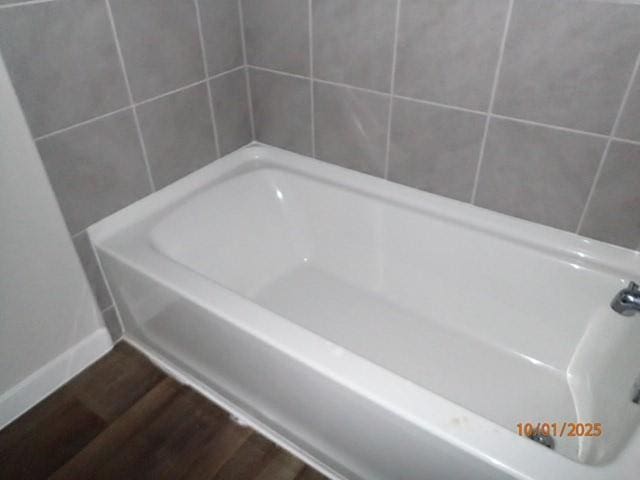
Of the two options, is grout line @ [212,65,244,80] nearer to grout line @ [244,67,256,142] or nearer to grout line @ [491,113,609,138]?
grout line @ [244,67,256,142]

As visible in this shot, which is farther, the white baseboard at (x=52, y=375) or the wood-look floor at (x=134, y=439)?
the white baseboard at (x=52, y=375)

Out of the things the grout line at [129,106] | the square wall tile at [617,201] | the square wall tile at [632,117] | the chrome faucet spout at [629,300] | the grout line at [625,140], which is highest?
the square wall tile at [632,117]

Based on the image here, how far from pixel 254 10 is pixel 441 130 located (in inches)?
26.6

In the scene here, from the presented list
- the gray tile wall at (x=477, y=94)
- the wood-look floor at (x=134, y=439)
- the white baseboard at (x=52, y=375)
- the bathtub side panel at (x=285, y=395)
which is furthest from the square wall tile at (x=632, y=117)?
the white baseboard at (x=52, y=375)

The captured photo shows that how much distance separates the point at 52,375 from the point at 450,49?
4.49 feet

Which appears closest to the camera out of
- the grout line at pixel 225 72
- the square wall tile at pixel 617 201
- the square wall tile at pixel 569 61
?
the square wall tile at pixel 569 61

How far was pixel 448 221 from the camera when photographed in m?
1.30

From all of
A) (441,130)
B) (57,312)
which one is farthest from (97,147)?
(441,130)

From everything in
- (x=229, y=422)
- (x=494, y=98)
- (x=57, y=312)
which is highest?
(x=494, y=98)

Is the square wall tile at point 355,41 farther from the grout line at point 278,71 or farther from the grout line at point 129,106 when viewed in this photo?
the grout line at point 129,106

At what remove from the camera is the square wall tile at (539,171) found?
3.57ft

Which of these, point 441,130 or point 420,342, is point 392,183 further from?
point 420,342

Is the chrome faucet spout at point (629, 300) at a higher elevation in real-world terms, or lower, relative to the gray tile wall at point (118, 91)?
lower

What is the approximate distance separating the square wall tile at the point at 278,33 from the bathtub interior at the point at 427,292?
34cm
